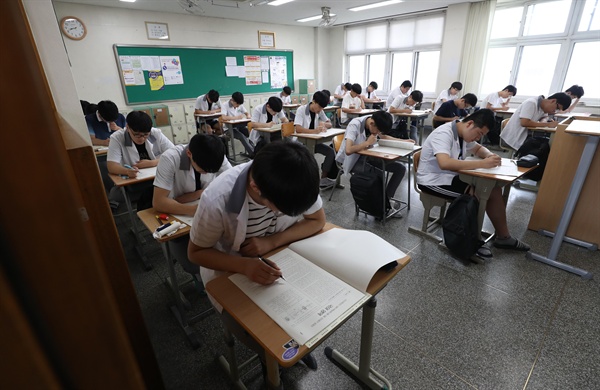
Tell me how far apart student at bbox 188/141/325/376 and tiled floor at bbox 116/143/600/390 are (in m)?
0.60

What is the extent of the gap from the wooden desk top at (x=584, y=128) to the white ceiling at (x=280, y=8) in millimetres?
5268

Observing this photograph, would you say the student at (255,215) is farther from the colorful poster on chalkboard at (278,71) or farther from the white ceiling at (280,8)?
the colorful poster on chalkboard at (278,71)

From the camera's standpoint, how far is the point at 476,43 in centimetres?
677

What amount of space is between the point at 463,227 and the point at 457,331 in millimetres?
812

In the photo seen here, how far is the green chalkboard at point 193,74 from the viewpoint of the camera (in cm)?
642

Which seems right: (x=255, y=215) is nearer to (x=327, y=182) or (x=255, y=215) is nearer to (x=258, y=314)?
(x=258, y=314)

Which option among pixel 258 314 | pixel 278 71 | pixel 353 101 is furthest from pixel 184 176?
pixel 278 71

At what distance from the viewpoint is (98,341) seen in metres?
0.18

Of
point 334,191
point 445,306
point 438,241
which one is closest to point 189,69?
point 334,191

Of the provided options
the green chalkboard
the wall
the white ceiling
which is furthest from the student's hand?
the green chalkboard

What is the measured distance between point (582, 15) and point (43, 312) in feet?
28.2

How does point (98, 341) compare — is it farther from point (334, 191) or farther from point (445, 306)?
point (334, 191)

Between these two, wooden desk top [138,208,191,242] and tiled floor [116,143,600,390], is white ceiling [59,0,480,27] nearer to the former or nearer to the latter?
wooden desk top [138,208,191,242]

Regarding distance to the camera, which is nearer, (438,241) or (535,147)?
(438,241)
